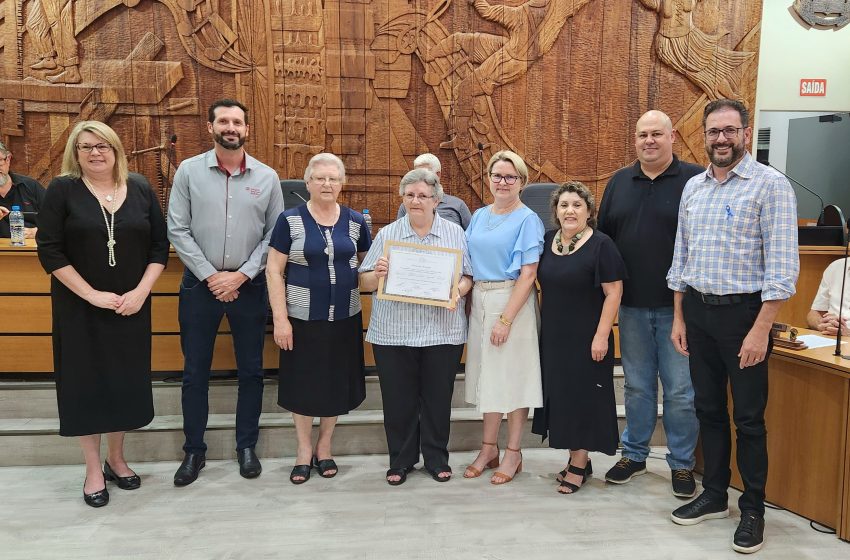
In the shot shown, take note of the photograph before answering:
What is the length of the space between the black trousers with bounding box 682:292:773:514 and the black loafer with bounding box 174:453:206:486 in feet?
7.70

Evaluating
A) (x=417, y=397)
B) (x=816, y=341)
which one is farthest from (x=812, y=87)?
(x=417, y=397)

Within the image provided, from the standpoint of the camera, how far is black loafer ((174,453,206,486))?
2889 millimetres

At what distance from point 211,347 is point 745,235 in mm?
2400

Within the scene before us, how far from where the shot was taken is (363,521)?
2553mm

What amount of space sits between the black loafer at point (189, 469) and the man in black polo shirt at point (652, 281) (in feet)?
6.80

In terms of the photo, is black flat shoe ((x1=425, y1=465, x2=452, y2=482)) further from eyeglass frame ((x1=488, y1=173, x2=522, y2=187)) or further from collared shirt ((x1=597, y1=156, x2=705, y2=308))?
eyeglass frame ((x1=488, y1=173, x2=522, y2=187))

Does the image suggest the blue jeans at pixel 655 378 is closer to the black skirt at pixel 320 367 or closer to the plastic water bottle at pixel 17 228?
the black skirt at pixel 320 367

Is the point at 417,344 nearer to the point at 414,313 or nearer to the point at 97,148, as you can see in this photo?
the point at 414,313

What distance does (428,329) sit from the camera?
2.79 metres

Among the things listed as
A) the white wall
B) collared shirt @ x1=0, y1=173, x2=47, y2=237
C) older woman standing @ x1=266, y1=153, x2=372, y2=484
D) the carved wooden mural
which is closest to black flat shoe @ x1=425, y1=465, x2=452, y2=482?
older woman standing @ x1=266, y1=153, x2=372, y2=484

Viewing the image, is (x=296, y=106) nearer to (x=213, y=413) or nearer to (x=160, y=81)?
(x=160, y=81)

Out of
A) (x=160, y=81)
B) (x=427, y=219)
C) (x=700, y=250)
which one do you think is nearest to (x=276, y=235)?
(x=427, y=219)

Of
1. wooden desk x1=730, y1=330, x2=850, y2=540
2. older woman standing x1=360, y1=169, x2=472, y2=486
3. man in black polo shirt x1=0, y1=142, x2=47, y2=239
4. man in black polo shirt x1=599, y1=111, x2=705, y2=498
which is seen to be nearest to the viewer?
wooden desk x1=730, y1=330, x2=850, y2=540

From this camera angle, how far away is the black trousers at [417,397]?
112 inches
